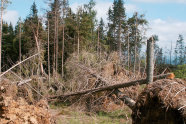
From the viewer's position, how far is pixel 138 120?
4.75 meters

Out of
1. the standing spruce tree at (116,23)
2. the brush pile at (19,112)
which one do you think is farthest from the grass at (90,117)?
the standing spruce tree at (116,23)

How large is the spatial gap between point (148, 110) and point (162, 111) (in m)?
0.36

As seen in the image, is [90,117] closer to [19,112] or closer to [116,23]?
[19,112]

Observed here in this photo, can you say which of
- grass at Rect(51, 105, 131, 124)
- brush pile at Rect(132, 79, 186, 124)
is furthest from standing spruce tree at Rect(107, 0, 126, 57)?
brush pile at Rect(132, 79, 186, 124)

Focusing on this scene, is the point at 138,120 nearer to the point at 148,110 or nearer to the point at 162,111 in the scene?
the point at 148,110

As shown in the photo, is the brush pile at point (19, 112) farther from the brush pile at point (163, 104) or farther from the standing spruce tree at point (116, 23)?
the standing spruce tree at point (116, 23)

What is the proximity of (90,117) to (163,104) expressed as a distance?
5.88m

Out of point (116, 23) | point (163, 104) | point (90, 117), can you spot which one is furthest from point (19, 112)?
point (116, 23)

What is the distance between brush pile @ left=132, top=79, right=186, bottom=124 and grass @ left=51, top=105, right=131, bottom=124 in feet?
12.3

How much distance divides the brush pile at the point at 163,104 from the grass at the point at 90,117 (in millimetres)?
3742

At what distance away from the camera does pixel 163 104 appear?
13.8 ft

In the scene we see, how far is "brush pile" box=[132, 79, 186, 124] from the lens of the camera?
402cm

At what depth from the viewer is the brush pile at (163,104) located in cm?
402

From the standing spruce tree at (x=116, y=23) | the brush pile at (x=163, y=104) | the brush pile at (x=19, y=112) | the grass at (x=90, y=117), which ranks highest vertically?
the standing spruce tree at (x=116, y=23)
